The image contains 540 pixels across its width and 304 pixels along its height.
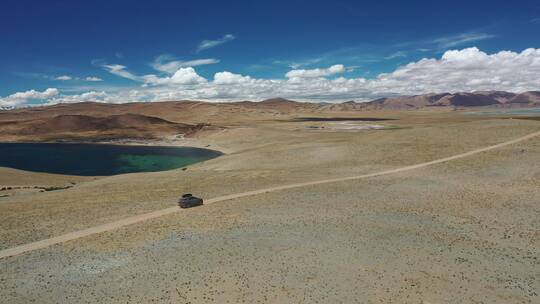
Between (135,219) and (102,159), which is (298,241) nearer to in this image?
(135,219)

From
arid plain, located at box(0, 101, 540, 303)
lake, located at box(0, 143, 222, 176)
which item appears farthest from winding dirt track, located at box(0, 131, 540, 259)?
lake, located at box(0, 143, 222, 176)

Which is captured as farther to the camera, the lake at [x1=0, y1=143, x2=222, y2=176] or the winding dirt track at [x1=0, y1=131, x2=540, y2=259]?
the lake at [x1=0, y1=143, x2=222, y2=176]

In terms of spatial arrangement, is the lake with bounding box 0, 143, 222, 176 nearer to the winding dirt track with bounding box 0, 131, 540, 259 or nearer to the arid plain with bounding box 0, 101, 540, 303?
the arid plain with bounding box 0, 101, 540, 303

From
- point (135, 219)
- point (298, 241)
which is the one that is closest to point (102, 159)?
point (135, 219)

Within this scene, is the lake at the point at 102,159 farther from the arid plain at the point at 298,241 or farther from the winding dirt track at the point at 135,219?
the winding dirt track at the point at 135,219

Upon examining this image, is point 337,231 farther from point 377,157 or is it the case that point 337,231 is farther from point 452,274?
point 377,157

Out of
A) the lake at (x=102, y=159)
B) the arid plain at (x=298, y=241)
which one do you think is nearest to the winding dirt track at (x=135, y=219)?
→ the arid plain at (x=298, y=241)

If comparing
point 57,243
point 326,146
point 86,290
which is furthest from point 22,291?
point 326,146
